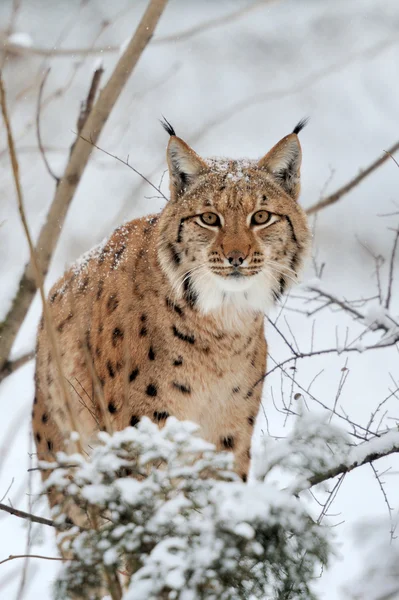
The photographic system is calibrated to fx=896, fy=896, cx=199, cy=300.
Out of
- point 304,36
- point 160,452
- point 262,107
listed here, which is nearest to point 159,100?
point 262,107

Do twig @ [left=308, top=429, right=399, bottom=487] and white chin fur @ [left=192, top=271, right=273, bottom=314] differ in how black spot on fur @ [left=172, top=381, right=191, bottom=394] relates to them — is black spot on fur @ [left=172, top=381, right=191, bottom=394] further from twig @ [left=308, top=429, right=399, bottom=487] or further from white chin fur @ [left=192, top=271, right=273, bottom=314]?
twig @ [left=308, top=429, right=399, bottom=487]

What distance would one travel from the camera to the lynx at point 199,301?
4.19 m

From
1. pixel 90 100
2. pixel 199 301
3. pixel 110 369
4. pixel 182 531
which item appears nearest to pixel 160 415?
pixel 110 369

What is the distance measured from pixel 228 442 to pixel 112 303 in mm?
937

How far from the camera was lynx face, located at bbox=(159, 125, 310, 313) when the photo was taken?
162 inches

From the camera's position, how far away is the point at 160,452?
2.49 metres

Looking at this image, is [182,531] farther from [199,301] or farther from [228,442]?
[228,442]

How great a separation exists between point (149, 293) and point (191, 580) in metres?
2.40

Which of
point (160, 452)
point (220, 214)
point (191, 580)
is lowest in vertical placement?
point (191, 580)

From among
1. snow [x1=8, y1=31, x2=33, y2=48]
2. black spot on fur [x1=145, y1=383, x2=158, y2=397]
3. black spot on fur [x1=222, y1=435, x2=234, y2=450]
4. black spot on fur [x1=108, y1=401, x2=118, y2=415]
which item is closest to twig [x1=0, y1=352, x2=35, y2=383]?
black spot on fur [x1=108, y1=401, x2=118, y2=415]

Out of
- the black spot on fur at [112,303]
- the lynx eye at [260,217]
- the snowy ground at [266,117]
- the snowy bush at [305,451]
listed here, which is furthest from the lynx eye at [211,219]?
the snowy ground at [266,117]

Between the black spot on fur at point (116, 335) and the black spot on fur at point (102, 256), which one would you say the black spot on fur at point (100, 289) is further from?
the black spot on fur at point (116, 335)

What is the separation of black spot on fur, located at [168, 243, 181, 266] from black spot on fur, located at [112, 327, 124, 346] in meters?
0.47

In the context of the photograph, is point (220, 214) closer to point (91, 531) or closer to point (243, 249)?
point (243, 249)
